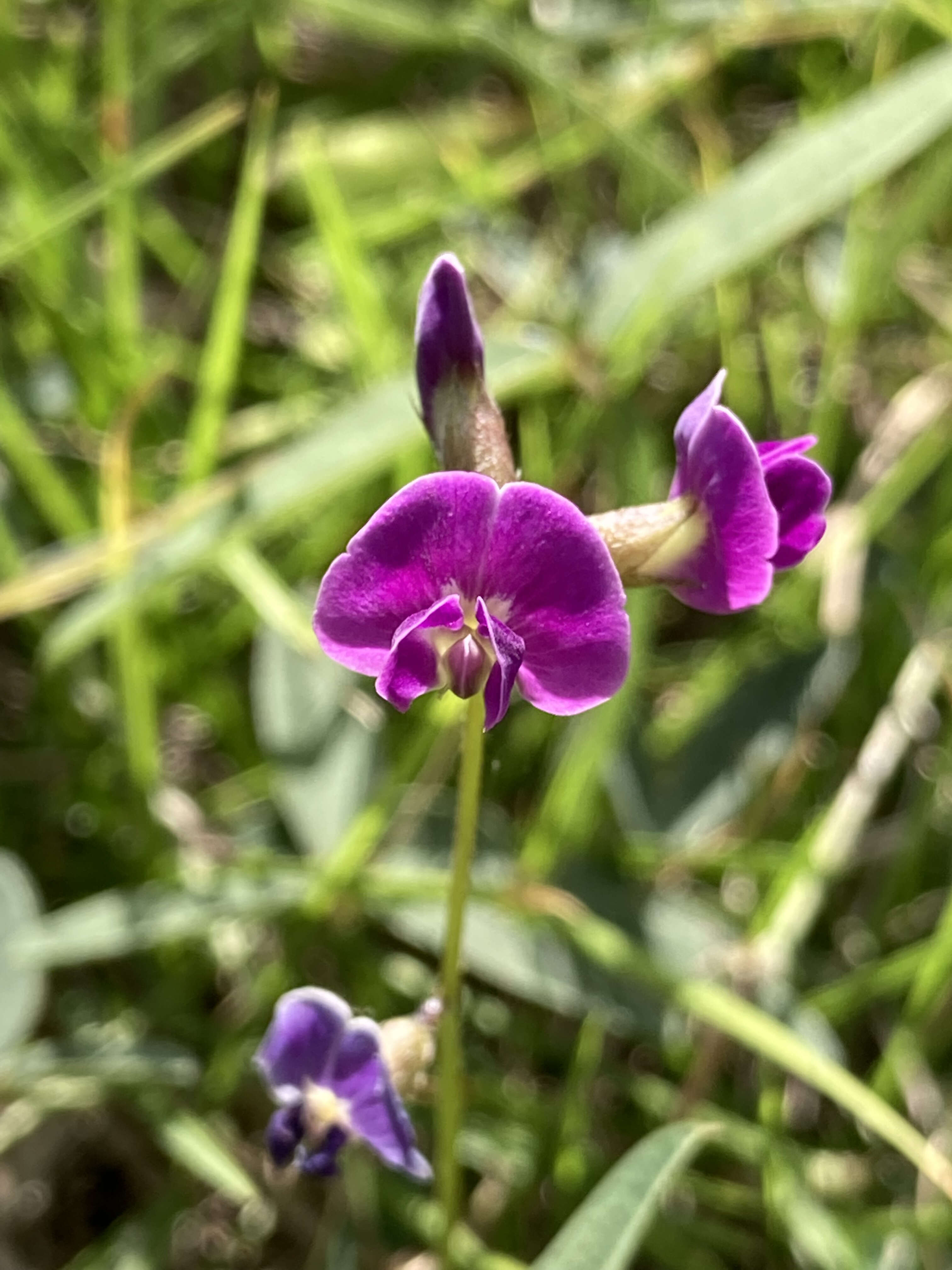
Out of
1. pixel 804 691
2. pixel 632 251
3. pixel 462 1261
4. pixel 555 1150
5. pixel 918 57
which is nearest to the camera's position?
pixel 462 1261

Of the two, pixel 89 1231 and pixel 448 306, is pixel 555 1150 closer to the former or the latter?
pixel 89 1231

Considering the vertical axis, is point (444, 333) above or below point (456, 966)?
above

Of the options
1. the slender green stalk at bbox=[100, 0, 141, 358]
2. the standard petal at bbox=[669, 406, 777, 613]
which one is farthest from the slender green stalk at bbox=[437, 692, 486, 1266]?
the slender green stalk at bbox=[100, 0, 141, 358]

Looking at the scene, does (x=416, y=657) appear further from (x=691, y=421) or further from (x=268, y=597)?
(x=268, y=597)

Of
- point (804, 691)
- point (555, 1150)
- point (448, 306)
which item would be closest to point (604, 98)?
point (804, 691)

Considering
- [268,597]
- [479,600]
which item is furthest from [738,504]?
[268,597]

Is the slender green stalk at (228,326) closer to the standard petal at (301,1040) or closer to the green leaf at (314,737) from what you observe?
the green leaf at (314,737)
